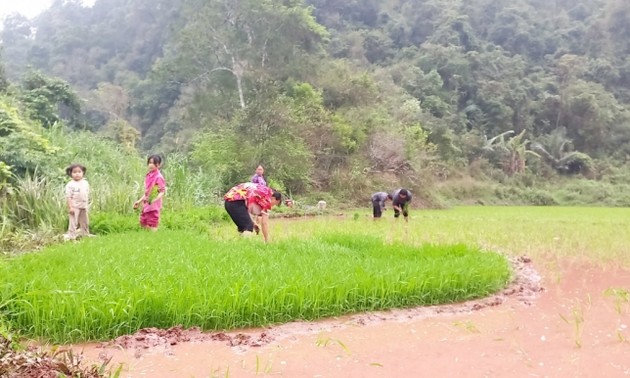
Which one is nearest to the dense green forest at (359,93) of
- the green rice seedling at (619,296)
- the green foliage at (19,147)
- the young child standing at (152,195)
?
the green foliage at (19,147)

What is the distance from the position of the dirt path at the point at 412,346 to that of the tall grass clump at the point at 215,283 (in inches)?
6.9

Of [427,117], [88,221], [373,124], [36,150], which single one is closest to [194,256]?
[88,221]

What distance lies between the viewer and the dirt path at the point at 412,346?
11.2ft

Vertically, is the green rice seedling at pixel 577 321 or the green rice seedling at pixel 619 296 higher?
the green rice seedling at pixel 577 321

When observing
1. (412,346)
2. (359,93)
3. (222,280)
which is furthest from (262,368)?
(359,93)

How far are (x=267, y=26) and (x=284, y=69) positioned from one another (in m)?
2.16

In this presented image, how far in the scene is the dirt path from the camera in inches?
135

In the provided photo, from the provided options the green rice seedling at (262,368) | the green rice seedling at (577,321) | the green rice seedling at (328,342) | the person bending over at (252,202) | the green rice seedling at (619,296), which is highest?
the person bending over at (252,202)

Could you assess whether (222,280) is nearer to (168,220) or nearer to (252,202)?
(252,202)

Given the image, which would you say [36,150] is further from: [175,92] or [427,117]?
[175,92]

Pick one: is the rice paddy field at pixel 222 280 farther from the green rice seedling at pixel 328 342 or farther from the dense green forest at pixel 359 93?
the dense green forest at pixel 359 93

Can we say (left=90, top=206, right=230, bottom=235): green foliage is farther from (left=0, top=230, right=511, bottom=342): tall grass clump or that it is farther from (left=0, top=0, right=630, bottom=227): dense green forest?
(left=0, top=0, right=630, bottom=227): dense green forest

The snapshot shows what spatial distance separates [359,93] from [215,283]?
60.5 ft

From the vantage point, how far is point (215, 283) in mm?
4477
